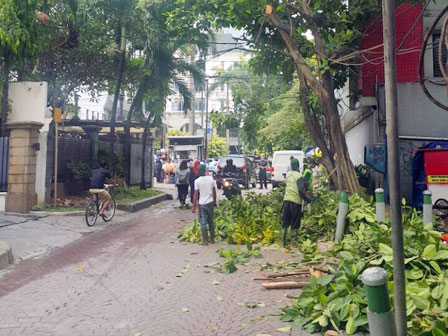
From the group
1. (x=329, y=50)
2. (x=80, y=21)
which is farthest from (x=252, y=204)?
(x=80, y=21)

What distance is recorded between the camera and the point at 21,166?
47.6 feet

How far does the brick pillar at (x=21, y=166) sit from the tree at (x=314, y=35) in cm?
560

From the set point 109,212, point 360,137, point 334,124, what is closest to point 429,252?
point 334,124

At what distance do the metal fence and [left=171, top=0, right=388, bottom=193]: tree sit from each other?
20.7 feet

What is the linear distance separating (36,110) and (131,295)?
34.4 ft

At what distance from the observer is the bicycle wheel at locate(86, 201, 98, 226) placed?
42.8ft

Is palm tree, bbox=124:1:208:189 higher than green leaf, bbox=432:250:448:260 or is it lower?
higher

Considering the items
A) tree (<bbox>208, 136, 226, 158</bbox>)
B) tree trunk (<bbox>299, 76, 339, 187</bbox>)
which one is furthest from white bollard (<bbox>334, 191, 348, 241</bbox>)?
tree (<bbox>208, 136, 226, 158</bbox>)

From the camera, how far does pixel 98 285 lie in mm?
7164

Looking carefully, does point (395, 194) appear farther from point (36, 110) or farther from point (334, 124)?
point (36, 110)

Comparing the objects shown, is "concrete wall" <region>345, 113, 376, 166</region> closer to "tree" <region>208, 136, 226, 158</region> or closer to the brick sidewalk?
the brick sidewalk

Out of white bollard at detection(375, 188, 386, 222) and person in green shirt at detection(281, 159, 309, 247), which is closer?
white bollard at detection(375, 188, 386, 222)

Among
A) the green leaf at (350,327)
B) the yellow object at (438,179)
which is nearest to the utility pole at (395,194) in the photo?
the green leaf at (350,327)

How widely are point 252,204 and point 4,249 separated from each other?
649 centimetres
